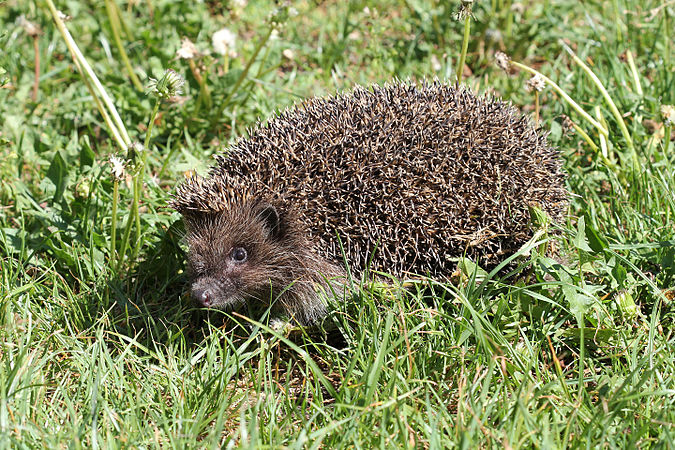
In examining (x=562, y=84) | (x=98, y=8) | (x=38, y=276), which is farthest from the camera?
(x=98, y=8)

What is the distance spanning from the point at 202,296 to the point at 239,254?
43 centimetres

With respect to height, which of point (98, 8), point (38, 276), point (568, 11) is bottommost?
point (38, 276)

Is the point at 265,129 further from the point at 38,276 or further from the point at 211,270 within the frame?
the point at 38,276

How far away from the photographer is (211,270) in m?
4.38

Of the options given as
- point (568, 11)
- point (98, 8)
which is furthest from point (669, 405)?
point (98, 8)

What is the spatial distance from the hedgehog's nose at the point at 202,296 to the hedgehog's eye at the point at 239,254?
1.17 feet

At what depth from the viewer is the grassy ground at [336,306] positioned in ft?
11.1

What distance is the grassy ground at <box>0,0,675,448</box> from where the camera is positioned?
3396 mm

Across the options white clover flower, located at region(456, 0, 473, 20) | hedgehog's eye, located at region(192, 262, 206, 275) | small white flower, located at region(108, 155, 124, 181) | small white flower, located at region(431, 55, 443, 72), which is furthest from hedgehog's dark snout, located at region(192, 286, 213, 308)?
small white flower, located at region(431, 55, 443, 72)

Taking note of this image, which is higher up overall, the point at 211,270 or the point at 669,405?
the point at 211,270

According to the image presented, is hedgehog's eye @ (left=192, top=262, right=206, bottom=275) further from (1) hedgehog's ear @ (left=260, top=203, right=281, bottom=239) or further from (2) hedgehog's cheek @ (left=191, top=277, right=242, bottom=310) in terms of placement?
(1) hedgehog's ear @ (left=260, top=203, right=281, bottom=239)

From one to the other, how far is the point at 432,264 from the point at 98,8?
564 centimetres

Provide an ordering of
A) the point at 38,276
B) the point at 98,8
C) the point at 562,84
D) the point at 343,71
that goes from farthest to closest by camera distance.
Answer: the point at 98,8
the point at 343,71
the point at 562,84
the point at 38,276

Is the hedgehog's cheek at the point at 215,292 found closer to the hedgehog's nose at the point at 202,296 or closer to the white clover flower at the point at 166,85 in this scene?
the hedgehog's nose at the point at 202,296
